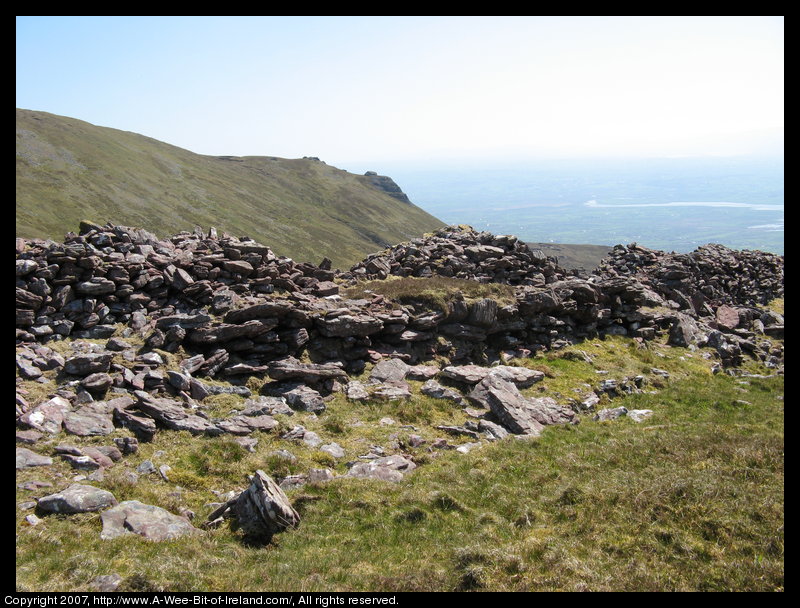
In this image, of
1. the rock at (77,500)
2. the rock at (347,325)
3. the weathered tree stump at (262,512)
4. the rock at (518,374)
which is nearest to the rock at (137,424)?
the rock at (77,500)

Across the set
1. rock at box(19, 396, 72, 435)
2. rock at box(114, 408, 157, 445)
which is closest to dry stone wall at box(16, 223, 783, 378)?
rock at box(19, 396, 72, 435)

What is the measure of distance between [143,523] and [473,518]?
8.68 metres

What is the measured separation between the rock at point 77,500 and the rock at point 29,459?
181 cm

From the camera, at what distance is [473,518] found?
1316cm

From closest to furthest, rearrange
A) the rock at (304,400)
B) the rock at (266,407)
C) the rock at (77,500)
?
1. the rock at (77,500)
2. the rock at (266,407)
3. the rock at (304,400)

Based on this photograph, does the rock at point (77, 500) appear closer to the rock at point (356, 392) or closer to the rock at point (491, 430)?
the rock at point (356, 392)

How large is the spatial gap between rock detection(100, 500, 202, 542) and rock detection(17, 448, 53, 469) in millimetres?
3385

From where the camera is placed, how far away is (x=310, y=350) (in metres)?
25.4

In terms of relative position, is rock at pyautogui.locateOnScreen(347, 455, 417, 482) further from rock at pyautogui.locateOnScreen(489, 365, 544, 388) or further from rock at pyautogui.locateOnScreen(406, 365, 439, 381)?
rock at pyautogui.locateOnScreen(489, 365, 544, 388)

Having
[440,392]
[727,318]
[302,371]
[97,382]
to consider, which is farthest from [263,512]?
[727,318]

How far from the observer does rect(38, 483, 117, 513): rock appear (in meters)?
12.0

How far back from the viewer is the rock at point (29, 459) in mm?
13672
